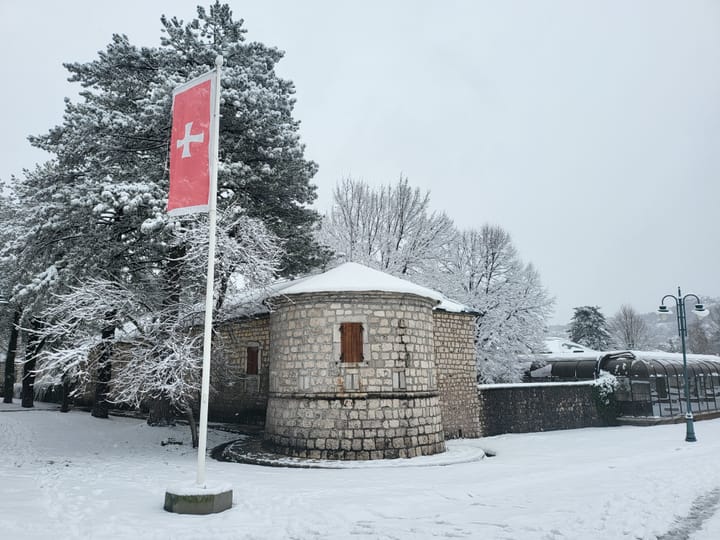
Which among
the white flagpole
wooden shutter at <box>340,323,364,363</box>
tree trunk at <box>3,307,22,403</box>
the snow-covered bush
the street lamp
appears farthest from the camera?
tree trunk at <box>3,307,22,403</box>

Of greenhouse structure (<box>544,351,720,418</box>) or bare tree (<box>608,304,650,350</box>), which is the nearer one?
greenhouse structure (<box>544,351,720,418</box>)

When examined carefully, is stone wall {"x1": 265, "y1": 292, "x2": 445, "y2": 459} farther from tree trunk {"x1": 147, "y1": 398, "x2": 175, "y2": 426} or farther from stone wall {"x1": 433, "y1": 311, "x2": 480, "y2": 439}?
tree trunk {"x1": 147, "y1": 398, "x2": 175, "y2": 426}

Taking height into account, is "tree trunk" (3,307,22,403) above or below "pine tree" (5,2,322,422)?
below

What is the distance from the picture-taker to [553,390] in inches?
825

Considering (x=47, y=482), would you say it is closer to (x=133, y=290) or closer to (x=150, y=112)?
(x=133, y=290)

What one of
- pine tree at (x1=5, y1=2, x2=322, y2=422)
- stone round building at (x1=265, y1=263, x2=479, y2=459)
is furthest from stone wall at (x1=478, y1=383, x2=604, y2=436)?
pine tree at (x1=5, y1=2, x2=322, y2=422)

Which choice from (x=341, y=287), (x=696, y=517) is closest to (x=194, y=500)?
A: (x=341, y=287)

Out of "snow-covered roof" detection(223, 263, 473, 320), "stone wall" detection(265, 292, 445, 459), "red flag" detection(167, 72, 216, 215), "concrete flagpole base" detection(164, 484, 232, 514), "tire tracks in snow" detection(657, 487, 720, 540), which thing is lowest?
"tire tracks in snow" detection(657, 487, 720, 540)

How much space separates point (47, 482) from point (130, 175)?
787cm

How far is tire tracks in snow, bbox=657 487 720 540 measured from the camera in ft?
21.5

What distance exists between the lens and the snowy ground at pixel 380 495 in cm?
649

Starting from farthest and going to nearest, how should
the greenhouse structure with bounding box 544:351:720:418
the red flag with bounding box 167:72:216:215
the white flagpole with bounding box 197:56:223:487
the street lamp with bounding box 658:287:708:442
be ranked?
the greenhouse structure with bounding box 544:351:720:418 → the street lamp with bounding box 658:287:708:442 → the red flag with bounding box 167:72:216:215 → the white flagpole with bounding box 197:56:223:487

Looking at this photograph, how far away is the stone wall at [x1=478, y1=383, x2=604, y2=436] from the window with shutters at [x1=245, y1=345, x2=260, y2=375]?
313 inches

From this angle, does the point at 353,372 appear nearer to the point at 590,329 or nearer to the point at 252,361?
the point at 252,361
